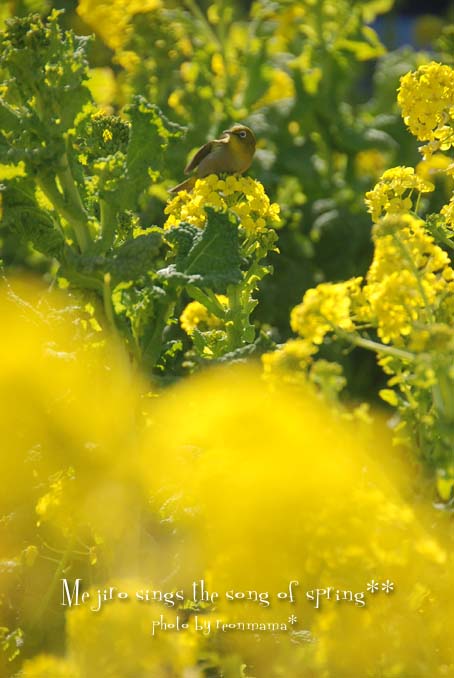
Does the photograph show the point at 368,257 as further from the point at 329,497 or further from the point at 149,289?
the point at 329,497

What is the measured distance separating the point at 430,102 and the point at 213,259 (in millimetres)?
438

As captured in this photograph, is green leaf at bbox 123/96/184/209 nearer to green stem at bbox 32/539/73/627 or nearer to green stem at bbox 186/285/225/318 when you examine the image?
green stem at bbox 186/285/225/318

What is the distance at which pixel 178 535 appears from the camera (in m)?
1.60

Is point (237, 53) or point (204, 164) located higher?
point (204, 164)

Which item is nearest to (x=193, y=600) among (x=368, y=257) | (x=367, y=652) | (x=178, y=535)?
(x=178, y=535)

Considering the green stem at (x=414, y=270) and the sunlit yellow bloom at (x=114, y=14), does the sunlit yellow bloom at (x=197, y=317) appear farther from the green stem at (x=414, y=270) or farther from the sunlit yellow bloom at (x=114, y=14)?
the sunlit yellow bloom at (x=114, y=14)

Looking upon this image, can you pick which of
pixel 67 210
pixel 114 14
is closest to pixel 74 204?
pixel 67 210

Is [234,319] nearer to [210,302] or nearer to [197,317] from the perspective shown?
[210,302]

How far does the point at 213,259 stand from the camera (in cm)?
156

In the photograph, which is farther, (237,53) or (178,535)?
(237,53)

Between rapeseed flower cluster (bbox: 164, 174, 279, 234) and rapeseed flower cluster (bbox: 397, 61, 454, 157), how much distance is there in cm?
26

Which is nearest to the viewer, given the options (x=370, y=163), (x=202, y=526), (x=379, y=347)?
(x=379, y=347)

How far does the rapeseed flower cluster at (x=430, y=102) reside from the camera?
168cm

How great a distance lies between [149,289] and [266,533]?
399 mm
